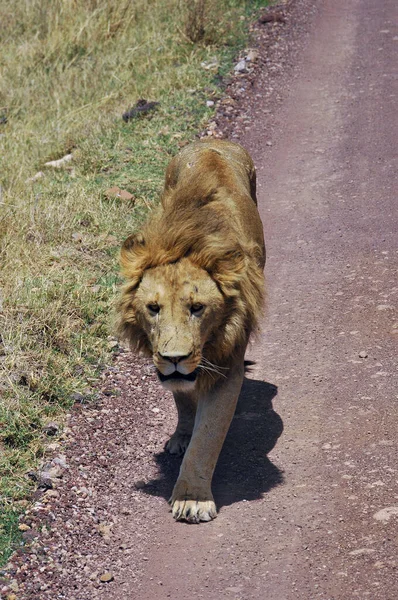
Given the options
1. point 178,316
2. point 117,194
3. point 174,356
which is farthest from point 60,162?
point 174,356

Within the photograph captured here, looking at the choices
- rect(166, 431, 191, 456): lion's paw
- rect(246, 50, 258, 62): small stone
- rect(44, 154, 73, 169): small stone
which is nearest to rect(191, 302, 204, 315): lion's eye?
rect(166, 431, 191, 456): lion's paw

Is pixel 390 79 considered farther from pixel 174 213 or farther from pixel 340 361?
pixel 174 213

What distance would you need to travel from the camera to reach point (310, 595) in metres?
3.73

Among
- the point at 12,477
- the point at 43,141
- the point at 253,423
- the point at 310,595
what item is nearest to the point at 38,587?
the point at 12,477

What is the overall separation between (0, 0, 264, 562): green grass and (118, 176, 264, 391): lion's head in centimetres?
99

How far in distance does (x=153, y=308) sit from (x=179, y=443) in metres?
0.99

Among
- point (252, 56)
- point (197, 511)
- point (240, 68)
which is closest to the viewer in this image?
point (197, 511)

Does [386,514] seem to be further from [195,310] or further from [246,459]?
[195,310]

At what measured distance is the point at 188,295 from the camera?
4184mm

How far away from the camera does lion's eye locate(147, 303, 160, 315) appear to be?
13.8 feet

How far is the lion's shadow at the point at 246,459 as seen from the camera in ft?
15.0

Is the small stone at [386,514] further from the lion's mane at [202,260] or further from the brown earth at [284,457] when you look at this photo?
the lion's mane at [202,260]

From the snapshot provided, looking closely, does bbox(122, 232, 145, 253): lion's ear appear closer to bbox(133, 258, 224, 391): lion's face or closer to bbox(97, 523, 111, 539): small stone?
bbox(133, 258, 224, 391): lion's face

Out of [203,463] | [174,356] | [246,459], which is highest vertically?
[174,356]
